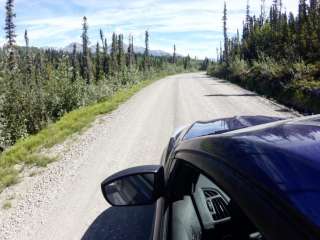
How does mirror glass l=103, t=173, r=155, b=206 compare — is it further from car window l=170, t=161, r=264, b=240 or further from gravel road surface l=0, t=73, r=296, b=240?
gravel road surface l=0, t=73, r=296, b=240

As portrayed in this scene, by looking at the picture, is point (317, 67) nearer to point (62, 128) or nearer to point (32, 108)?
point (62, 128)

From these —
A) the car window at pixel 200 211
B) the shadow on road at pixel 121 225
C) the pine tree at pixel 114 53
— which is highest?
the pine tree at pixel 114 53

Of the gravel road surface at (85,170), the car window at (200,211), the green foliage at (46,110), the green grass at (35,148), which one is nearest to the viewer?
the car window at (200,211)

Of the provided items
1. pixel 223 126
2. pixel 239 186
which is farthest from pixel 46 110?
pixel 239 186

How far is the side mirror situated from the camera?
2357mm

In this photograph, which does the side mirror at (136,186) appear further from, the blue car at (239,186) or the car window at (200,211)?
the car window at (200,211)

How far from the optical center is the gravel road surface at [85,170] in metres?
5.97

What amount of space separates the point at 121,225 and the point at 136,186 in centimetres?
313

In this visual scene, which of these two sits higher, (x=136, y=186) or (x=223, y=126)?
(x=223, y=126)

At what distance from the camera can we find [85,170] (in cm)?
842

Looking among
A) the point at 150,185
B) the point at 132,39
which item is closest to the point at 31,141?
Result: the point at 150,185

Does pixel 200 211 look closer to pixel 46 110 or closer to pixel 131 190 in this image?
pixel 131 190

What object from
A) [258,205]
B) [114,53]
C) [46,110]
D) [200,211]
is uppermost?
[114,53]

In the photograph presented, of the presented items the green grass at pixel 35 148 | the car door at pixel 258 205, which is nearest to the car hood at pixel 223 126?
the car door at pixel 258 205
